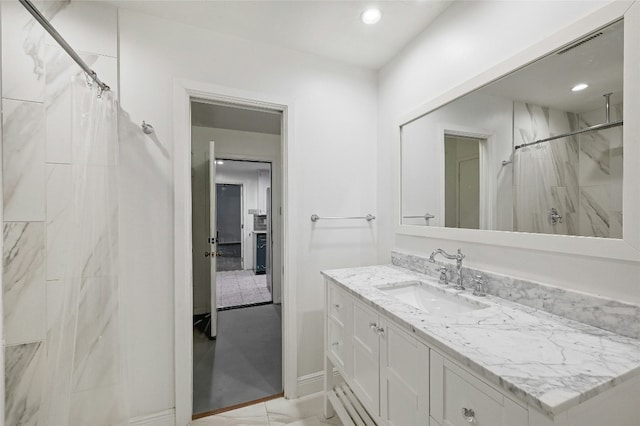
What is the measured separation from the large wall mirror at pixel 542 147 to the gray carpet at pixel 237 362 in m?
1.82

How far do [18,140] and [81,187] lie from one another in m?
0.35

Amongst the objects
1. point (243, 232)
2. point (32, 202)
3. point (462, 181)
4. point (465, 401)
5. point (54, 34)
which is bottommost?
point (465, 401)

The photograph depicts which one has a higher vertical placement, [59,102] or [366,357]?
[59,102]

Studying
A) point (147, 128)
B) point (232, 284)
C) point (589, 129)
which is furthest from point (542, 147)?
point (232, 284)

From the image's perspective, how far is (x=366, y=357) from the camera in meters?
1.32

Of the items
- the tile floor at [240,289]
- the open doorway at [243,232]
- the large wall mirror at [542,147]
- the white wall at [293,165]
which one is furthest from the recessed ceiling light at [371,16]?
the tile floor at [240,289]

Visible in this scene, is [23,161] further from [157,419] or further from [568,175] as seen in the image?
[568,175]

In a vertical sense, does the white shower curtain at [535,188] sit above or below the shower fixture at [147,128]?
below

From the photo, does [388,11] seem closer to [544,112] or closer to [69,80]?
[544,112]

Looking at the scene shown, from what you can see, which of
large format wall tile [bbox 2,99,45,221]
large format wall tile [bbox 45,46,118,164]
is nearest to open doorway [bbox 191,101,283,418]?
large format wall tile [bbox 45,46,118,164]

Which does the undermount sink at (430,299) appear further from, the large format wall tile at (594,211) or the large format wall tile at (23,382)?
the large format wall tile at (23,382)

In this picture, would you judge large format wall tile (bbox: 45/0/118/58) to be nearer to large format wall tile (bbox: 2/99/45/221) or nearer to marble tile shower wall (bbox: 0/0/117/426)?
marble tile shower wall (bbox: 0/0/117/426)

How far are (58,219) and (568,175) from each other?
2.18 meters

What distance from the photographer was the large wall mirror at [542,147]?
3.18 ft
